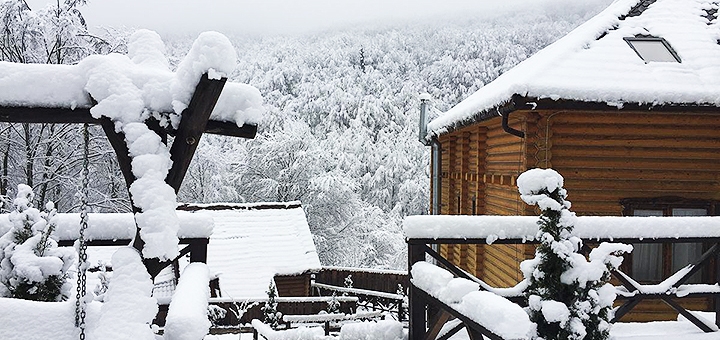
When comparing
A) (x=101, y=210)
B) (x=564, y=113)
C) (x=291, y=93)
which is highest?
(x=291, y=93)

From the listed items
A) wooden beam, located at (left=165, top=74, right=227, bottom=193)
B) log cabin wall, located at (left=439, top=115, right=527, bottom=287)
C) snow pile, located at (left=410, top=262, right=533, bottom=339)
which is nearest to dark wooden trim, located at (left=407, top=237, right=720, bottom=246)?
snow pile, located at (left=410, top=262, right=533, bottom=339)

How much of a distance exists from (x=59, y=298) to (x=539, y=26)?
137 ft

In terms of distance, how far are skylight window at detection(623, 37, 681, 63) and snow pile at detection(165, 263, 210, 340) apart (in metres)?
7.21

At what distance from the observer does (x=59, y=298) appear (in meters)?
3.89

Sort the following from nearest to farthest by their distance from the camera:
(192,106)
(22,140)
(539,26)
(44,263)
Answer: (192,106) < (44,263) < (22,140) < (539,26)

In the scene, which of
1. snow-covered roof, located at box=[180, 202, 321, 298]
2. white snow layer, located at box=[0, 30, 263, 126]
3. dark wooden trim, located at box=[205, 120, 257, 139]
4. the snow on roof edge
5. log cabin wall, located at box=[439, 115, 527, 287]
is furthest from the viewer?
snow-covered roof, located at box=[180, 202, 321, 298]

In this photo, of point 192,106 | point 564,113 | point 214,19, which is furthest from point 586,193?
point 214,19

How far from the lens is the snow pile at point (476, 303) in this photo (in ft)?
7.64

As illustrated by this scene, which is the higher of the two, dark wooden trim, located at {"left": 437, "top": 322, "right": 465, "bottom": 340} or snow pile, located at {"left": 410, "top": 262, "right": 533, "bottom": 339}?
snow pile, located at {"left": 410, "top": 262, "right": 533, "bottom": 339}

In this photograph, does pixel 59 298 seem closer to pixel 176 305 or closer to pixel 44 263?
pixel 44 263

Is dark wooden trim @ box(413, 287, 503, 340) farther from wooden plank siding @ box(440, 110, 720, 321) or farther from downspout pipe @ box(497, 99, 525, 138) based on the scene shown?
wooden plank siding @ box(440, 110, 720, 321)

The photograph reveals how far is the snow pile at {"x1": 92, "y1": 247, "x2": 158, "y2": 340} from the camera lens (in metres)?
2.49

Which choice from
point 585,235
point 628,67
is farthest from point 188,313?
point 628,67

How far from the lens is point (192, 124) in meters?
3.02
